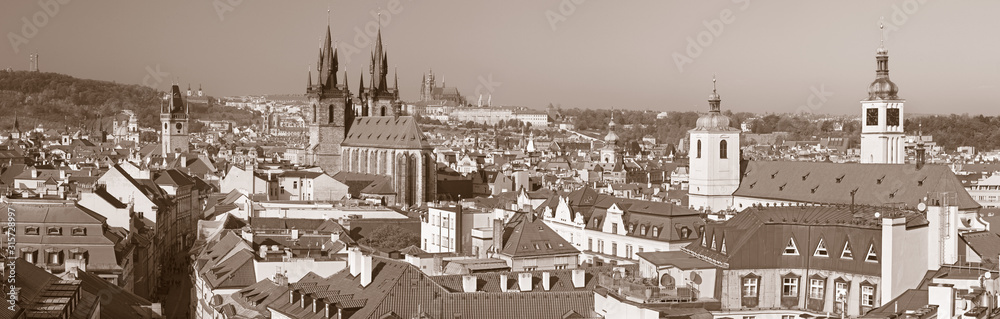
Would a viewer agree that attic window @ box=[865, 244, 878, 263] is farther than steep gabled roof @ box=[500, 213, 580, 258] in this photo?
No

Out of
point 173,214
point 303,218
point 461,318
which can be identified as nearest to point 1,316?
point 461,318

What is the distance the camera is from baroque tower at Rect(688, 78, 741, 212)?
96062mm

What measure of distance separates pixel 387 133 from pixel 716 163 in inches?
2129

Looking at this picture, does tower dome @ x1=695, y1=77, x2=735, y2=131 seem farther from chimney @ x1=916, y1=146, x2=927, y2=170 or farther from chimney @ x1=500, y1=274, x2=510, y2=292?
chimney @ x1=500, y1=274, x2=510, y2=292

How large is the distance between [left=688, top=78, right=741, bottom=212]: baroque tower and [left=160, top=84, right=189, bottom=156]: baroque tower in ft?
352

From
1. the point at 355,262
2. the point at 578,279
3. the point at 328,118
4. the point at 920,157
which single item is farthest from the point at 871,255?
the point at 328,118

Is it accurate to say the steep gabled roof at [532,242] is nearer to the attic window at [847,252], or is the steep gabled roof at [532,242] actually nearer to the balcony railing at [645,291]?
the attic window at [847,252]

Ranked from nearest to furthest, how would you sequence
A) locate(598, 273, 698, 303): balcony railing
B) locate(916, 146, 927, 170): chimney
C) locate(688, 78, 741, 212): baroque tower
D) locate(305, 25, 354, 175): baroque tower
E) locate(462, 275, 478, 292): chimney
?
locate(598, 273, 698, 303): balcony railing < locate(462, 275, 478, 292): chimney < locate(916, 146, 927, 170): chimney < locate(688, 78, 741, 212): baroque tower < locate(305, 25, 354, 175): baroque tower

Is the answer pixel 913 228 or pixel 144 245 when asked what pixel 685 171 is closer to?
pixel 144 245

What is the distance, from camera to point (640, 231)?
73938 mm

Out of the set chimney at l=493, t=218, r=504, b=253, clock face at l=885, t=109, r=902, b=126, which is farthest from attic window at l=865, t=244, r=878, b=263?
clock face at l=885, t=109, r=902, b=126

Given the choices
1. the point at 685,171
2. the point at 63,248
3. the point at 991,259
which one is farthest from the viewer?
the point at 685,171

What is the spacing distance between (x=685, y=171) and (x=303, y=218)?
8110 centimetres

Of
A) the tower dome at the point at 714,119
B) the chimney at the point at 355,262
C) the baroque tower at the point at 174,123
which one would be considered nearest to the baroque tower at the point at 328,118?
the baroque tower at the point at 174,123
